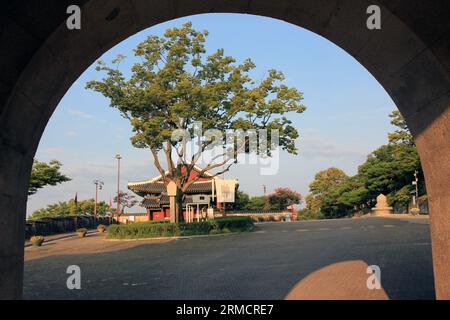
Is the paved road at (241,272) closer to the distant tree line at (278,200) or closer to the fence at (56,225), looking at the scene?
the fence at (56,225)

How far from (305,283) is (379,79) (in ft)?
23.1

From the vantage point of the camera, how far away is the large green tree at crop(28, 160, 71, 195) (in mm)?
42844

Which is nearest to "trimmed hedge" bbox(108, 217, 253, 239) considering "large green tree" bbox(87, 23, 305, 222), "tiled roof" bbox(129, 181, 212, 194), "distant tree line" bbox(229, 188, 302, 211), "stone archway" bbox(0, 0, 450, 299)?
"large green tree" bbox(87, 23, 305, 222)

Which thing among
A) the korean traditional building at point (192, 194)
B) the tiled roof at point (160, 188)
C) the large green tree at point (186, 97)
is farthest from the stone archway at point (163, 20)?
the tiled roof at point (160, 188)

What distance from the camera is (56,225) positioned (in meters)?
46.3

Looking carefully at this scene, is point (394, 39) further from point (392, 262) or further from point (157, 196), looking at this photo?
point (157, 196)

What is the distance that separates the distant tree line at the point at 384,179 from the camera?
5241cm

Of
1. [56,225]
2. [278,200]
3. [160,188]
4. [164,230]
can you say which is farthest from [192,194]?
[278,200]

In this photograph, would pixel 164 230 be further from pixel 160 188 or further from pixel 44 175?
pixel 160 188

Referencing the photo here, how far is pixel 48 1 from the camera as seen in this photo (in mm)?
3891

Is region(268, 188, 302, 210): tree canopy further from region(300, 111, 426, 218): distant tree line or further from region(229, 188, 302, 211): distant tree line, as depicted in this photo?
region(300, 111, 426, 218): distant tree line

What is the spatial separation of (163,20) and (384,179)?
2287 inches

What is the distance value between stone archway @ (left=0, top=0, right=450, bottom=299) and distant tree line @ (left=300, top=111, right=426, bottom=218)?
4774 cm
